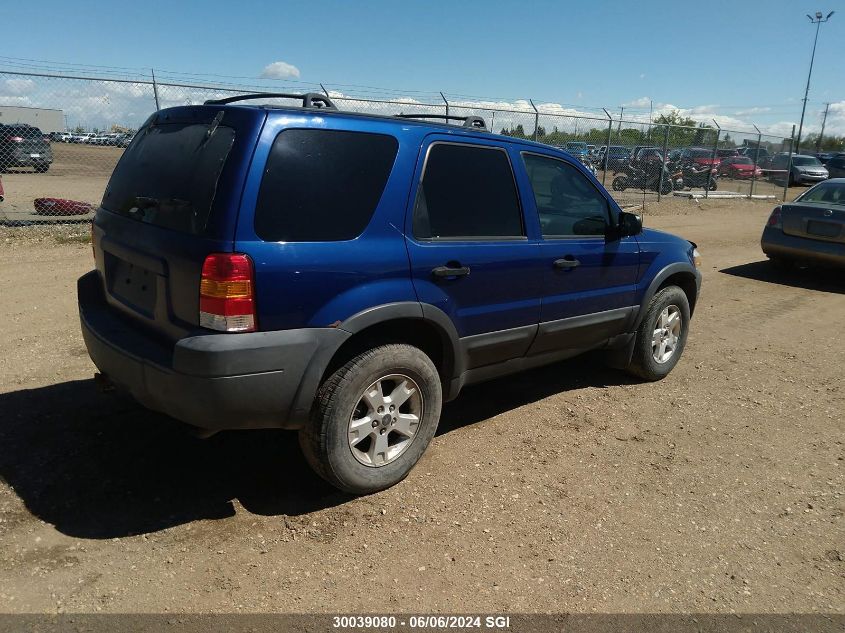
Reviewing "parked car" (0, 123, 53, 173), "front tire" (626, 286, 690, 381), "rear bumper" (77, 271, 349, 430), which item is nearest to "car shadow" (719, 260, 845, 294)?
"front tire" (626, 286, 690, 381)

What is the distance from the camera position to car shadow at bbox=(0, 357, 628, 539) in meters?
3.10

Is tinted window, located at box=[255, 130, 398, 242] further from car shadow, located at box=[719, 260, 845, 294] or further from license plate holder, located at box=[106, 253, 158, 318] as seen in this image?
car shadow, located at box=[719, 260, 845, 294]

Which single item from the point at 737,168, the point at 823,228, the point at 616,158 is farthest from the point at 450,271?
the point at 737,168

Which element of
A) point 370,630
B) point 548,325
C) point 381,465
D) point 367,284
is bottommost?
point 370,630

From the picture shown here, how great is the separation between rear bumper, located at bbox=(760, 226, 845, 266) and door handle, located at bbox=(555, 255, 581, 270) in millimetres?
6789

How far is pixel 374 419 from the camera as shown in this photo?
3238mm

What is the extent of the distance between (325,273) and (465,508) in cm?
142

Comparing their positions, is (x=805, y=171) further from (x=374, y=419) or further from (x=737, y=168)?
(x=374, y=419)

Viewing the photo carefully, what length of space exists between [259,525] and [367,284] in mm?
1270

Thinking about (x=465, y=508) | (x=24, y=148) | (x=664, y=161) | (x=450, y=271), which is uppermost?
(x=664, y=161)

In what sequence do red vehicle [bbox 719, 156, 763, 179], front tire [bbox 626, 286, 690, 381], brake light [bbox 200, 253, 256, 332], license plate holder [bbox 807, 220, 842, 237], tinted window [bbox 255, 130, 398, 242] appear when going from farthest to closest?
red vehicle [bbox 719, 156, 763, 179] < license plate holder [bbox 807, 220, 842, 237] < front tire [bbox 626, 286, 690, 381] < tinted window [bbox 255, 130, 398, 242] < brake light [bbox 200, 253, 256, 332]

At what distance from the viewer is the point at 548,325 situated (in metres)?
4.11

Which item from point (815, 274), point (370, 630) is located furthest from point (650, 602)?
point (815, 274)

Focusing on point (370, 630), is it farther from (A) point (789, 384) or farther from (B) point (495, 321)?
(A) point (789, 384)
